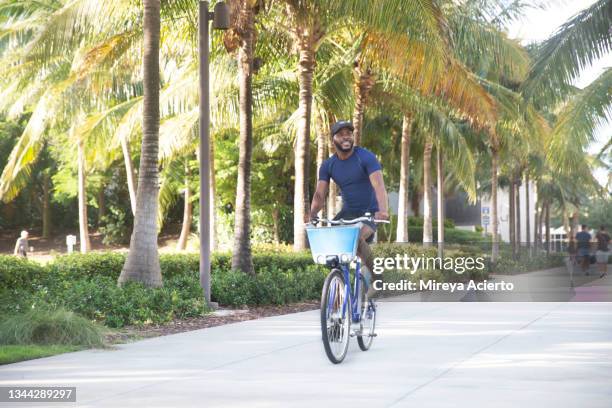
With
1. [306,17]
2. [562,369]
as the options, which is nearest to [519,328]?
[562,369]

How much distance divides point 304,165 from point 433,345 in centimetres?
1023

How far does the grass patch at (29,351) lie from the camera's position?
27.8ft

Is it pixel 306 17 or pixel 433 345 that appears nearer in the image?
pixel 433 345

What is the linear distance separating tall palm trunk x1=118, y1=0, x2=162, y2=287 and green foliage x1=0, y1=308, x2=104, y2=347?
3.21 meters

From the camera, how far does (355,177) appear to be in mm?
8492

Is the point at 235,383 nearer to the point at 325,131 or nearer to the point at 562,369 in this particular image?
the point at 562,369

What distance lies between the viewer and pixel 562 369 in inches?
313

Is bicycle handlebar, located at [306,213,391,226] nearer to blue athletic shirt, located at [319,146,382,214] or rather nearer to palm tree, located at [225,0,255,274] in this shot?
blue athletic shirt, located at [319,146,382,214]

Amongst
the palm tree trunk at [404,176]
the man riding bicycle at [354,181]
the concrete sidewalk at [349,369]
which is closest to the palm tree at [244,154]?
A: the concrete sidewalk at [349,369]

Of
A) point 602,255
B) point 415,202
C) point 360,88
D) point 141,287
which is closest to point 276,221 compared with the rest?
point 602,255

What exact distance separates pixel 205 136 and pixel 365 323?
6.14m

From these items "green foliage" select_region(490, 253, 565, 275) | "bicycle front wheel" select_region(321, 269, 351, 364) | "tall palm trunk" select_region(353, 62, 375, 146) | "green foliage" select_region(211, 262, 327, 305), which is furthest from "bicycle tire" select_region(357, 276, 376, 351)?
"green foliage" select_region(490, 253, 565, 275)

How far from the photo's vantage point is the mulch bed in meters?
10.8

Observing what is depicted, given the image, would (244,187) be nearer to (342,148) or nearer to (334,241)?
(342,148)
